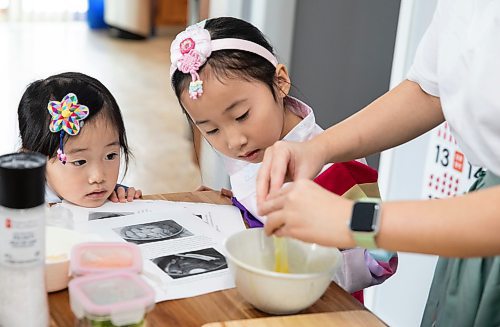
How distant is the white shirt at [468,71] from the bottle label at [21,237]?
652 mm

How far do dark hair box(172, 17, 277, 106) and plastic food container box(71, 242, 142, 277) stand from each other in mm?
513

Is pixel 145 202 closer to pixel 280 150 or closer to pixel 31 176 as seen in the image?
pixel 280 150

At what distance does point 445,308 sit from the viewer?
A: 138cm

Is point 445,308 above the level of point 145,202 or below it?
below

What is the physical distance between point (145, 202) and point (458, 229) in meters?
0.74

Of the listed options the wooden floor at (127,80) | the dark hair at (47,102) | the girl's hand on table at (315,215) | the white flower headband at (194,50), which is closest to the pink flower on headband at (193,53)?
the white flower headband at (194,50)

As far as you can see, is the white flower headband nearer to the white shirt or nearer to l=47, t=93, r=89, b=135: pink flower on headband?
l=47, t=93, r=89, b=135: pink flower on headband

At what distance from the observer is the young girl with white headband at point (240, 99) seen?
4.69 ft

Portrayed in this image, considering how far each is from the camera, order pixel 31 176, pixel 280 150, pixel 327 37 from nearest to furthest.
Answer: pixel 31 176
pixel 280 150
pixel 327 37

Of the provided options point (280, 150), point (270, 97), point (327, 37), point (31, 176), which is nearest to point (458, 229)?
point (280, 150)

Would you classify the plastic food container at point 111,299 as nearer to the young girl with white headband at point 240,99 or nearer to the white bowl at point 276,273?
the white bowl at point 276,273

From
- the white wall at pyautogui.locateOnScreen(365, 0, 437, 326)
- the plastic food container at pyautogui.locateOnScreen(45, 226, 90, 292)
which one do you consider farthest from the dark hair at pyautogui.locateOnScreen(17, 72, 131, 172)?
the white wall at pyautogui.locateOnScreen(365, 0, 437, 326)

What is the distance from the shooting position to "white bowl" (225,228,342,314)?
1035mm

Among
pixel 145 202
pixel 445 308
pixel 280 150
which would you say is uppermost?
pixel 280 150
